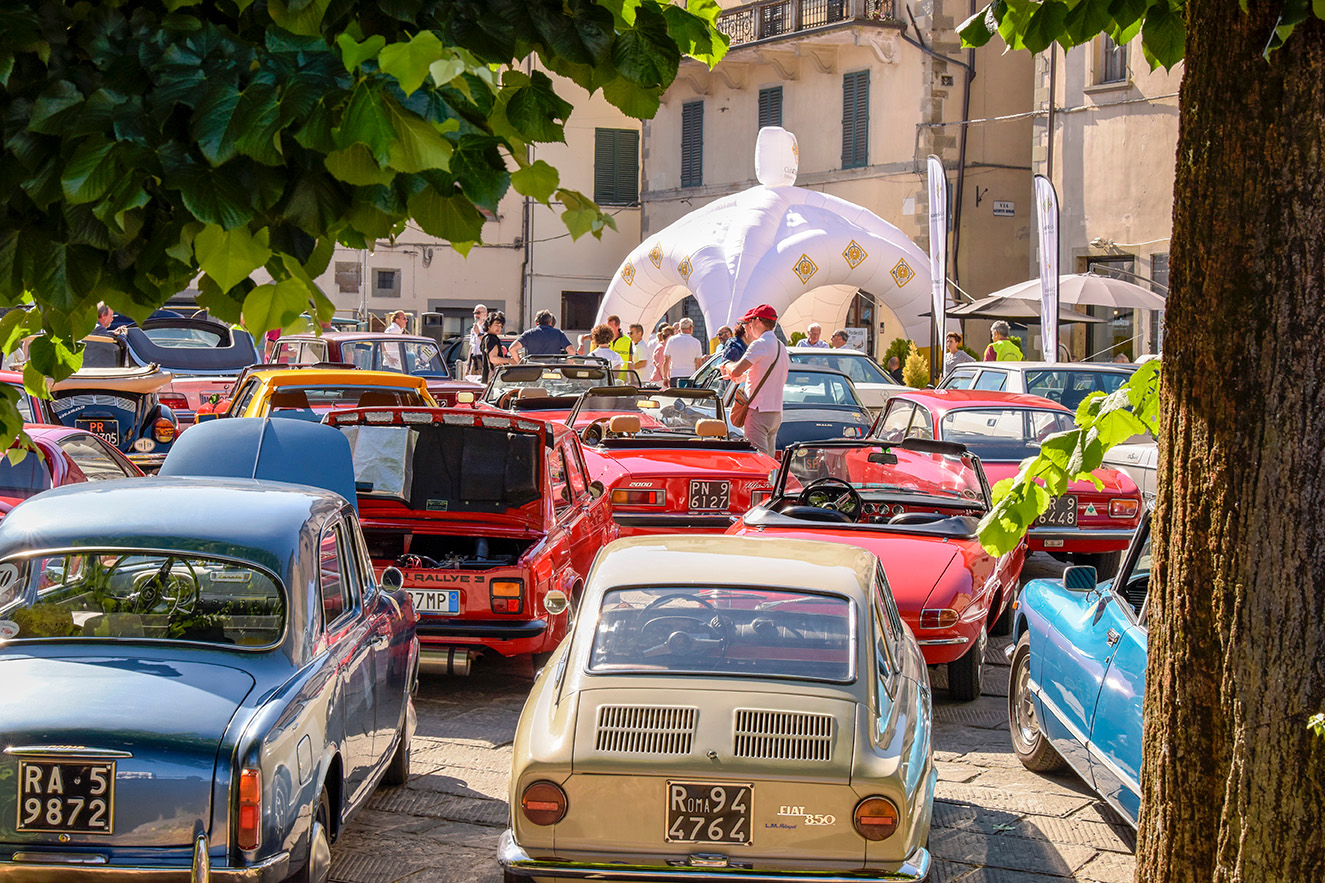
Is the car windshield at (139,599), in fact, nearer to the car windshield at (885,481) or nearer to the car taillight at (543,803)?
the car taillight at (543,803)

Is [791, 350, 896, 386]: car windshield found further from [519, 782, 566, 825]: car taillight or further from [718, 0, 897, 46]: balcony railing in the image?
[519, 782, 566, 825]: car taillight

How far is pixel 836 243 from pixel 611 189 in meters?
15.1

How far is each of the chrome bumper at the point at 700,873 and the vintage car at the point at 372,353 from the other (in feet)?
41.9

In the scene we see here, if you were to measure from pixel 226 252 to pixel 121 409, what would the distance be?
1156 cm

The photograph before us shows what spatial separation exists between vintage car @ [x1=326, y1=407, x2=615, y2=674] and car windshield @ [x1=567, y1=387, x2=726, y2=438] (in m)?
3.89

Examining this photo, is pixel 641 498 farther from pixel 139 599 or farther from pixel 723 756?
pixel 723 756

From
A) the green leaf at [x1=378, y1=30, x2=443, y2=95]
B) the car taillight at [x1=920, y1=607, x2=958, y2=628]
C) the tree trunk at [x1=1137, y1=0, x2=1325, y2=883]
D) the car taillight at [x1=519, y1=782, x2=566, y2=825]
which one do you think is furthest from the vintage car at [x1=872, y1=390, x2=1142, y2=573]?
the green leaf at [x1=378, y1=30, x2=443, y2=95]

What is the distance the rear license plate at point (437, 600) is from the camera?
8398 mm

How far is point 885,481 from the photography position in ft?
37.2

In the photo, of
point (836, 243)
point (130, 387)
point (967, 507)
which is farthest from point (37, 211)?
point (836, 243)

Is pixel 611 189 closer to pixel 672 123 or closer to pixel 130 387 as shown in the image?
pixel 672 123

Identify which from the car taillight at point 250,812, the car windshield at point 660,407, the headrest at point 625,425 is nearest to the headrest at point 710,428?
the headrest at point 625,425

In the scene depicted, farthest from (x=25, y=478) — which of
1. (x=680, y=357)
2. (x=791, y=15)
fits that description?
(x=791, y=15)

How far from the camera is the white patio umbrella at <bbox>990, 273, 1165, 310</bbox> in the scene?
2234 centimetres
